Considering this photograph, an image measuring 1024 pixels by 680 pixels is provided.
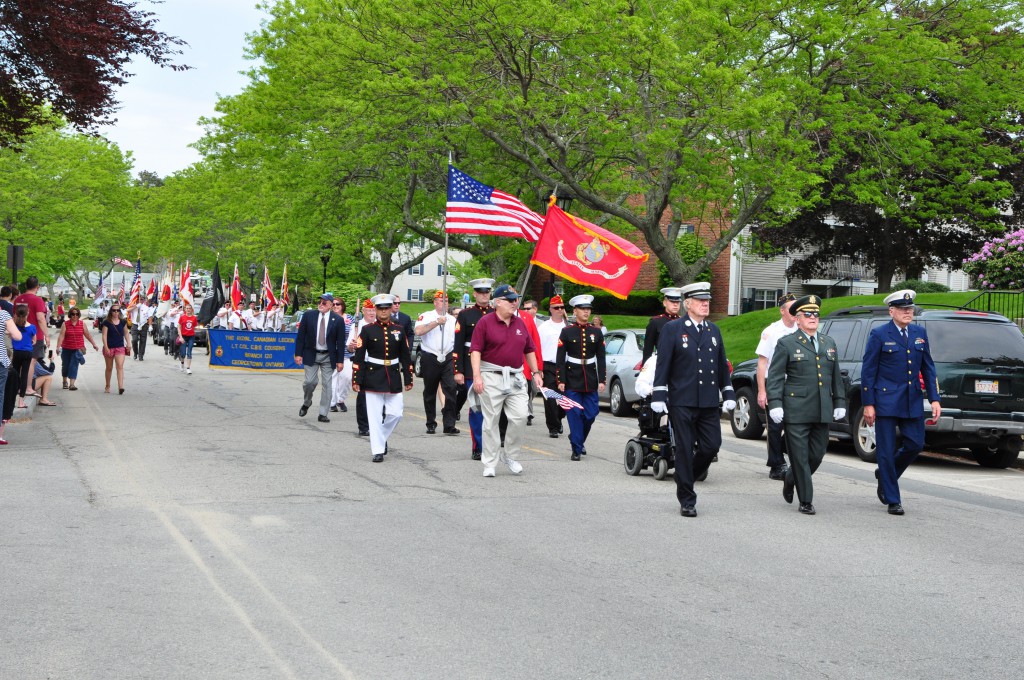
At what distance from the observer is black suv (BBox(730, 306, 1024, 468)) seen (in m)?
13.1

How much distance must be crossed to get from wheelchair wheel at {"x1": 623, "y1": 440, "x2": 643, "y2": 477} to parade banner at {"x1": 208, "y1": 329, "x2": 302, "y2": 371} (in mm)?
20393

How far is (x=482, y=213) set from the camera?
2008 centimetres

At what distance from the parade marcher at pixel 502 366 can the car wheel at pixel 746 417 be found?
18.3 feet

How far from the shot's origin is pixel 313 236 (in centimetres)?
3688

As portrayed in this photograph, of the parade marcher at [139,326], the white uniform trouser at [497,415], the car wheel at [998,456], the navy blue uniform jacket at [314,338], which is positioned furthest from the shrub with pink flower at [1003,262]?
the parade marcher at [139,326]

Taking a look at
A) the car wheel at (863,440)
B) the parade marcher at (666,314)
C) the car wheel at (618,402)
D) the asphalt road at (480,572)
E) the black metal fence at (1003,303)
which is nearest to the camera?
the asphalt road at (480,572)

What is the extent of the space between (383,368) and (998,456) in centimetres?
790

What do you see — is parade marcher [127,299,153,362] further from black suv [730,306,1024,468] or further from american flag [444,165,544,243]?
black suv [730,306,1024,468]

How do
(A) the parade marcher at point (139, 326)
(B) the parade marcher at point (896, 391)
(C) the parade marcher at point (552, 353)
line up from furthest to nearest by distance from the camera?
(A) the parade marcher at point (139, 326), (C) the parade marcher at point (552, 353), (B) the parade marcher at point (896, 391)

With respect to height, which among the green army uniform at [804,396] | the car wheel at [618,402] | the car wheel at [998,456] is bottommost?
the car wheel at [998,456]

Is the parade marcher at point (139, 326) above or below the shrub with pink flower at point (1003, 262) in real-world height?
below

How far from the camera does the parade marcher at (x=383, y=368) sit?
12453 millimetres

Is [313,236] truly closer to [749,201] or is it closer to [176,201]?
[749,201]

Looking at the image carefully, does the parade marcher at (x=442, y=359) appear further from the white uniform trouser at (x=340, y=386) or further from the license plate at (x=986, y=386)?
the license plate at (x=986, y=386)
